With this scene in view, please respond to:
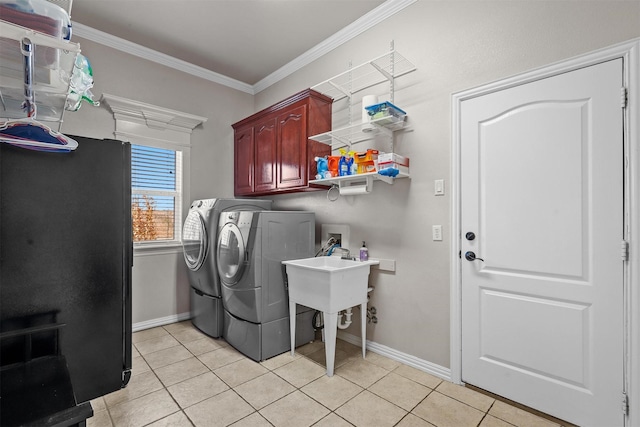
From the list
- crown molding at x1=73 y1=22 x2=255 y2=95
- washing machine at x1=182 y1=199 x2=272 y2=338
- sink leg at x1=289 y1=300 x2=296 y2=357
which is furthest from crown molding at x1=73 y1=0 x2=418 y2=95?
sink leg at x1=289 y1=300 x2=296 y2=357

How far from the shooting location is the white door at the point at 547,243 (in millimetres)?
1558

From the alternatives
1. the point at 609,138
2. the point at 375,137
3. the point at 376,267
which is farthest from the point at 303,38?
the point at 609,138

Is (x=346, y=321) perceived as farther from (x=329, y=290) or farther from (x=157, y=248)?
(x=157, y=248)

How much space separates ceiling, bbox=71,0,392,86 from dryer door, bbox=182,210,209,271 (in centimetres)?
173

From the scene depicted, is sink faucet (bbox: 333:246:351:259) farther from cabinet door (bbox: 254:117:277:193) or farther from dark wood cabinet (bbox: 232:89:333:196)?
cabinet door (bbox: 254:117:277:193)

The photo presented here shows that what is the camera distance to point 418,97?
2.31 meters

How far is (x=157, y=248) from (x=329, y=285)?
6.92ft

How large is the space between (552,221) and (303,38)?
264 cm

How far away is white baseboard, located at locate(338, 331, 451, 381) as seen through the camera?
2.15 m

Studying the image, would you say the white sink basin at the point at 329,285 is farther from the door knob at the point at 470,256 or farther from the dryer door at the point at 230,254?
the door knob at the point at 470,256

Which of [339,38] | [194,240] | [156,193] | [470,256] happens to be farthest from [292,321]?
[339,38]

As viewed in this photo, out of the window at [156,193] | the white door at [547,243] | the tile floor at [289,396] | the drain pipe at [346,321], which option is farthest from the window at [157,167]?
the white door at [547,243]

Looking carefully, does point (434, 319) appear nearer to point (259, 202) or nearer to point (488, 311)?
point (488, 311)

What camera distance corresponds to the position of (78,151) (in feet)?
4.12
